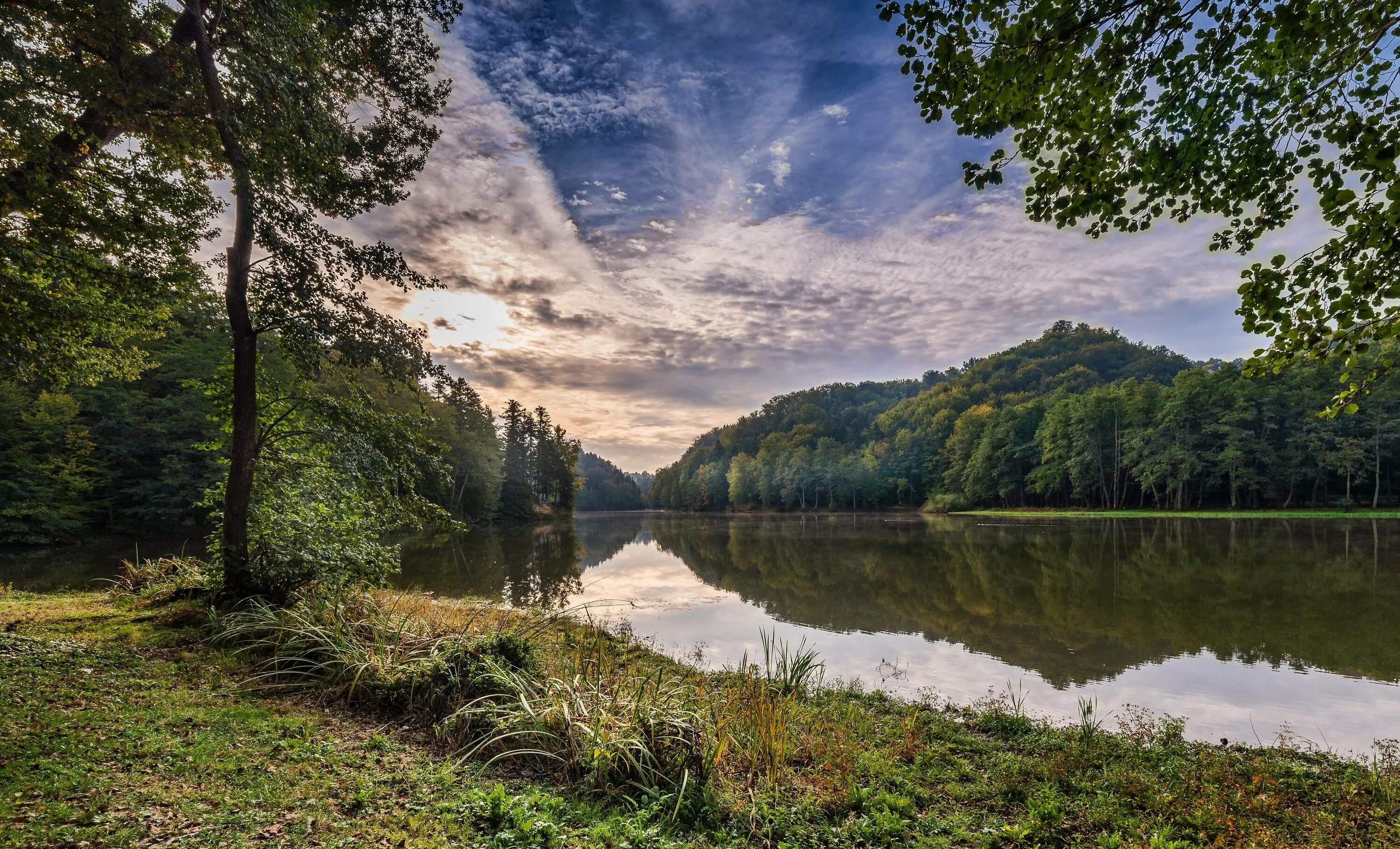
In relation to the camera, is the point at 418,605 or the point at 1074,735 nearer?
the point at 1074,735

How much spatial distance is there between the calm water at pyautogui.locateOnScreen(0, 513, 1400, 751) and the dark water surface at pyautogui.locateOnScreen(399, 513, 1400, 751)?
6 cm

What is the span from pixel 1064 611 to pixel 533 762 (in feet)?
41.7

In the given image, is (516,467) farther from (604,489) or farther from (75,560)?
(604,489)

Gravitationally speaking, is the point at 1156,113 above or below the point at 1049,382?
below

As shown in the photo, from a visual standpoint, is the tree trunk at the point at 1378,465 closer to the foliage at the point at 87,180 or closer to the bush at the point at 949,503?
the bush at the point at 949,503

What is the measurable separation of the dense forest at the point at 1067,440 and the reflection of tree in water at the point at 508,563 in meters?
17.1

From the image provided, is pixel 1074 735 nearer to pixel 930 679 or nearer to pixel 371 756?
pixel 930 679

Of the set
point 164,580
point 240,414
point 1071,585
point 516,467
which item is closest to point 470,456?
point 516,467

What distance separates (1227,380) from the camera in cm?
4603

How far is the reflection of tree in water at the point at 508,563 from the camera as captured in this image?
53.6ft

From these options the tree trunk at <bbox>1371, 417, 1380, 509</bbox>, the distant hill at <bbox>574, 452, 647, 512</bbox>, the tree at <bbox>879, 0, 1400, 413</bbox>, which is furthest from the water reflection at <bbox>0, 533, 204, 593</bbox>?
the distant hill at <bbox>574, 452, 647, 512</bbox>

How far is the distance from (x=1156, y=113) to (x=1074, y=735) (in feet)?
20.4

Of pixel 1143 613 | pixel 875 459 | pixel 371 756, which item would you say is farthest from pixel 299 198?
pixel 875 459

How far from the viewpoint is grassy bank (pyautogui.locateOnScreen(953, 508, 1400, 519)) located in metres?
37.0
